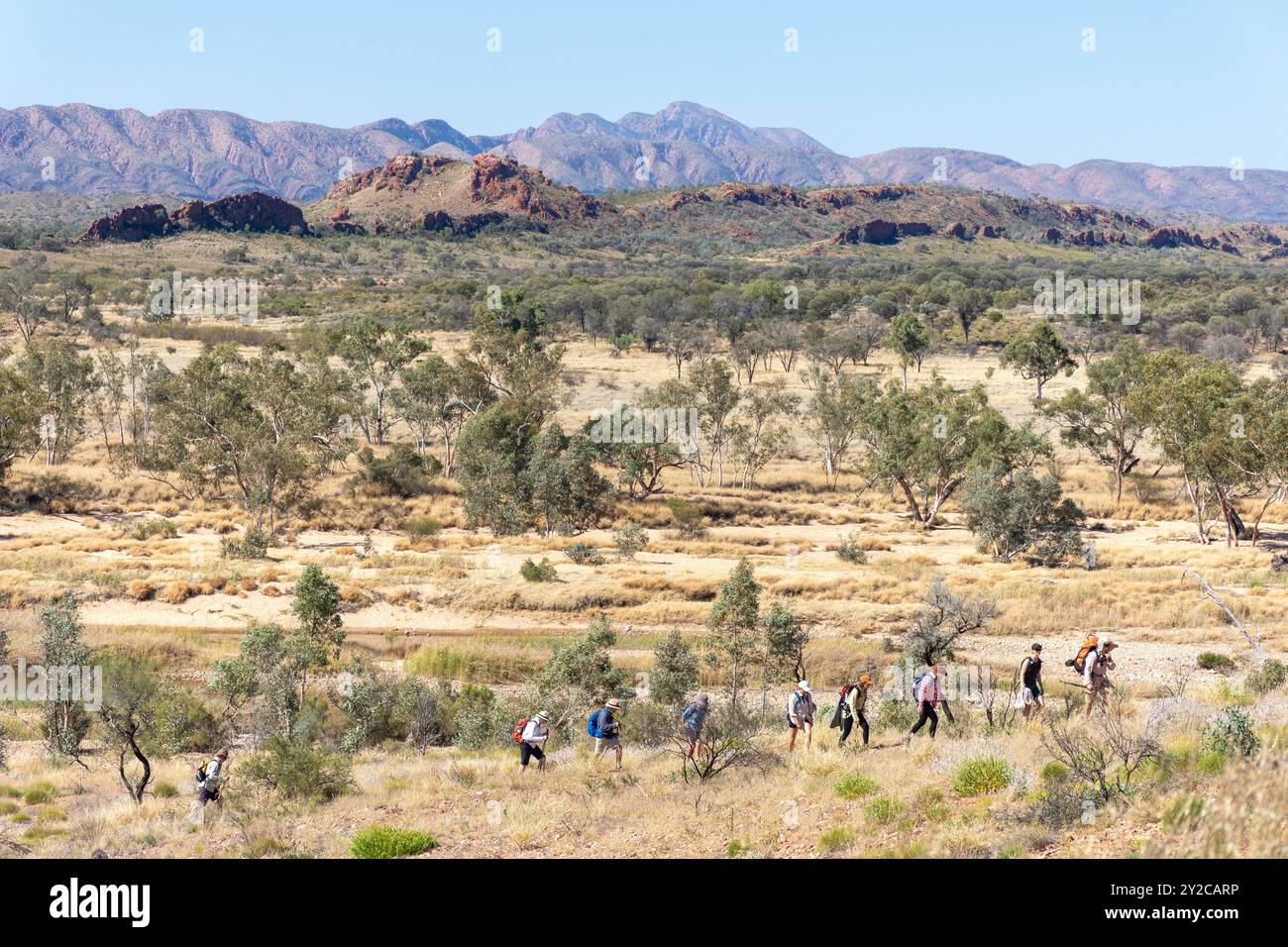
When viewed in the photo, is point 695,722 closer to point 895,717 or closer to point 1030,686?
point 895,717

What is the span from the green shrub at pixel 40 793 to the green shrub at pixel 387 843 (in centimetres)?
666

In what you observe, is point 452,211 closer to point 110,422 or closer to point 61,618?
point 110,422

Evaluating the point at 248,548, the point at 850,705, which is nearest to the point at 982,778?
the point at 850,705

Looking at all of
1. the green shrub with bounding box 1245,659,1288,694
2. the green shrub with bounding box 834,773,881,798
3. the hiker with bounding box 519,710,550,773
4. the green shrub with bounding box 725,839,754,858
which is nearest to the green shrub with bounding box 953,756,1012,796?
the green shrub with bounding box 834,773,881,798

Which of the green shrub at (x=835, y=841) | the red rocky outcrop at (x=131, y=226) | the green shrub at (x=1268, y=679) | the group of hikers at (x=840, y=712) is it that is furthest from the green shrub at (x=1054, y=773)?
the red rocky outcrop at (x=131, y=226)

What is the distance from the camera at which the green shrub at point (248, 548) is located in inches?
1320

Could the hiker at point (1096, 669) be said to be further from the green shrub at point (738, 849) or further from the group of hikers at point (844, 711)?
the green shrub at point (738, 849)

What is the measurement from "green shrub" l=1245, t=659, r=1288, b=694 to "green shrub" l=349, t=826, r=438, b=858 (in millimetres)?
15765

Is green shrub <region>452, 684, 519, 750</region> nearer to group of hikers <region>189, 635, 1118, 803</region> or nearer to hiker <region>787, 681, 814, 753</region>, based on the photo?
group of hikers <region>189, 635, 1118, 803</region>

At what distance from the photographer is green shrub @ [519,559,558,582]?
3127 cm

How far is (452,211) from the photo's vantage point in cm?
18800

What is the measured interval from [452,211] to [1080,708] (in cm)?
18531

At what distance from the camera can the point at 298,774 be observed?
13.7m
